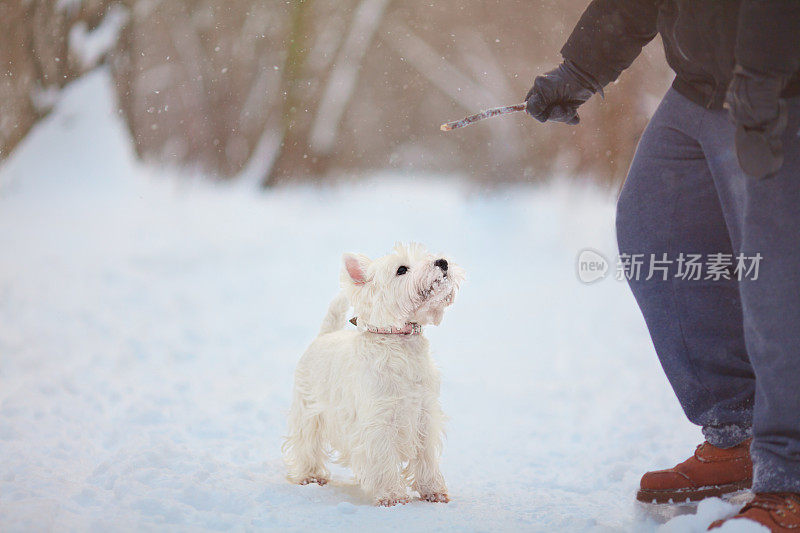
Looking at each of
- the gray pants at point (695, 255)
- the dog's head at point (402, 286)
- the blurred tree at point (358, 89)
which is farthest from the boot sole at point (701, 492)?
the blurred tree at point (358, 89)

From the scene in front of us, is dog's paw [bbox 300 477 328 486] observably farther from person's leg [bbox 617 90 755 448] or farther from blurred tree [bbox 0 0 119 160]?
blurred tree [bbox 0 0 119 160]

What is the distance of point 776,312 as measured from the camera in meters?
1.43

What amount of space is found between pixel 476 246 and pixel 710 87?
5.26m

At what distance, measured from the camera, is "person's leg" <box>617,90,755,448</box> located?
1.79 meters

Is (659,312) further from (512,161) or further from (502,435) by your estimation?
(512,161)

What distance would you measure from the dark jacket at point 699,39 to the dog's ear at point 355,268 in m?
0.91

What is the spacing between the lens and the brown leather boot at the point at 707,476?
177 cm

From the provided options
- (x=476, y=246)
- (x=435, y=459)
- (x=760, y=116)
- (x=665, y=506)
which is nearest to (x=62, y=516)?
(x=435, y=459)

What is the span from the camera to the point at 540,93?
200 centimetres

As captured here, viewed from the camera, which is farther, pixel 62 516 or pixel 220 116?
pixel 220 116

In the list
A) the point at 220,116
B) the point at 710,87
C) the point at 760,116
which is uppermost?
the point at 220,116

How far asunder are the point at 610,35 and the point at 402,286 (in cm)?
94

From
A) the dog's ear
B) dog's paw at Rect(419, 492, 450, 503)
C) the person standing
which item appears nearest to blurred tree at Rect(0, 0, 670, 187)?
the dog's ear

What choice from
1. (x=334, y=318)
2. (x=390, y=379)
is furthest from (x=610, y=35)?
(x=334, y=318)
